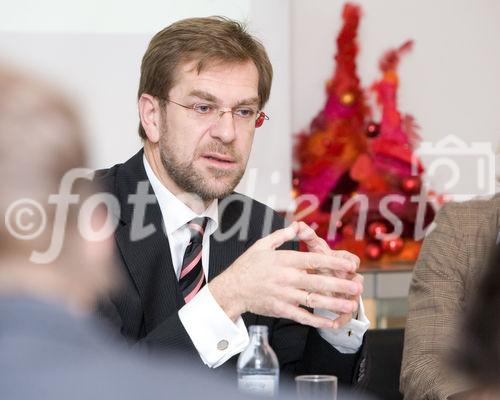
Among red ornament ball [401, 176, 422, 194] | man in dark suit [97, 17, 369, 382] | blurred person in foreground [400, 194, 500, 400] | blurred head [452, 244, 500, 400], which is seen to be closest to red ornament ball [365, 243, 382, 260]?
red ornament ball [401, 176, 422, 194]

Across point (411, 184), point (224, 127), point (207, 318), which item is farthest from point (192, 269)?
point (411, 184)

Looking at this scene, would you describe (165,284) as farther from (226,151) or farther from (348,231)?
(348,231)

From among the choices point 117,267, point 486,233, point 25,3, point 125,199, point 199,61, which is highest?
point 25,3

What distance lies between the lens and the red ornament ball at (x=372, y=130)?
3.46 metres

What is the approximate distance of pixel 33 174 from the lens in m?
0.49

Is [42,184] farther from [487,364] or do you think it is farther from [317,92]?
[317,92]

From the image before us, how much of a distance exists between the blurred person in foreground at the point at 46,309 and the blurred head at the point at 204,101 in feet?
4.78

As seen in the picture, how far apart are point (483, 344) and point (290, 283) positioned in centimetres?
91

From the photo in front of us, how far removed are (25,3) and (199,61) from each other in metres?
1.38

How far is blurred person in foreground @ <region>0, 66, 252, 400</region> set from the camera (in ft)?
1.50


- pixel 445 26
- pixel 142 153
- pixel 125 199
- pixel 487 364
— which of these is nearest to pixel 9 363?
pixel 487 364

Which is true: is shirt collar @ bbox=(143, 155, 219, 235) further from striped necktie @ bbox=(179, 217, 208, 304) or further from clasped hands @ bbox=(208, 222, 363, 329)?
clasped hands @ bbox=(208, 222, 363, 329)

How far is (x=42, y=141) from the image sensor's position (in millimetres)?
477
